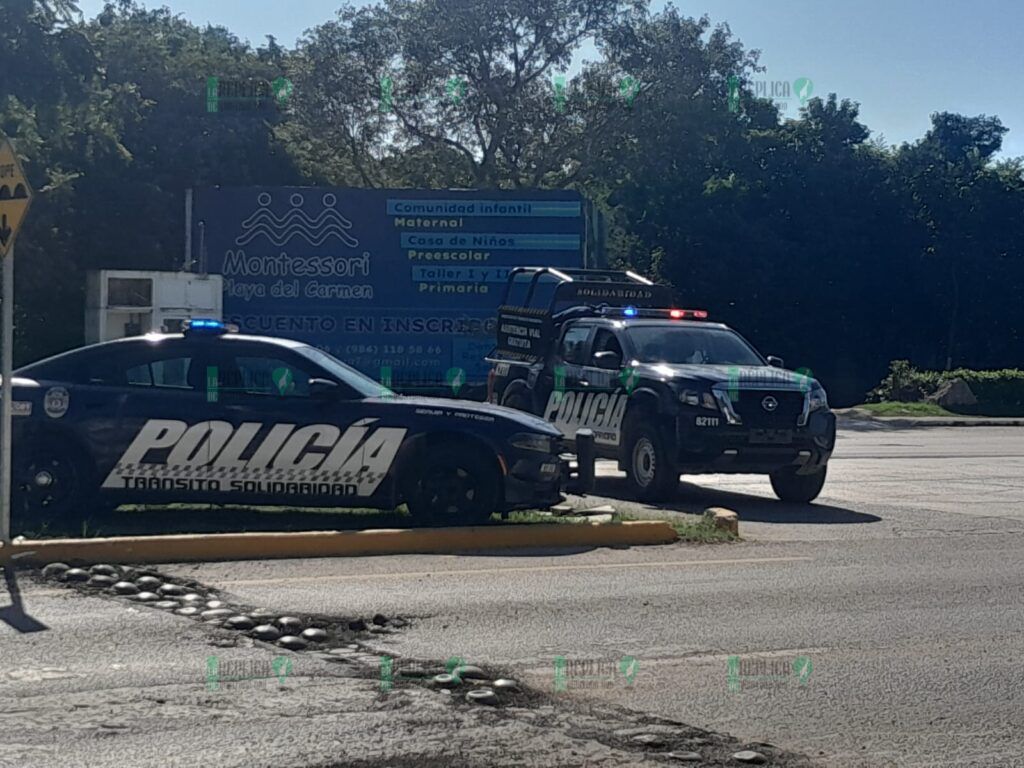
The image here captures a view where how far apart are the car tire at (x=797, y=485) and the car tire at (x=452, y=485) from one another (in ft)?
14.0

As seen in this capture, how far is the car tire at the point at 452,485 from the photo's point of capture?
1114cm

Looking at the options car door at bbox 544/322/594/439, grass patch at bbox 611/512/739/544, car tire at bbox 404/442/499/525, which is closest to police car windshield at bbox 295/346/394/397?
car tire at bbox 404/442/499/525

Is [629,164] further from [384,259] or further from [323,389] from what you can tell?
[323,389]

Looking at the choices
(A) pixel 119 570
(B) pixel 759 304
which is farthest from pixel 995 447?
(B) pixel 759 304

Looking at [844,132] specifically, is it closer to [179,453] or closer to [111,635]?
[179,453]

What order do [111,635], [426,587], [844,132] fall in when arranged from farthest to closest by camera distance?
1. [844,132]
2. [426,587]
3. [111,635]

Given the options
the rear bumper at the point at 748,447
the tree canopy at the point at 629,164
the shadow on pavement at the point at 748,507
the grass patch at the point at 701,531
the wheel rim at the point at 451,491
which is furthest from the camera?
the tree canopy at the point at 629,164

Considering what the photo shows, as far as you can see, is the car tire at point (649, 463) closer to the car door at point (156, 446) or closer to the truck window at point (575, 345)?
the truck window at point (575, 345)

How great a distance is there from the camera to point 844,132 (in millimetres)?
48344

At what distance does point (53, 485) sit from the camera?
10930mm

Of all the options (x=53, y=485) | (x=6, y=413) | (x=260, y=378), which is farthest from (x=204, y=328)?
(x=6, y=413)

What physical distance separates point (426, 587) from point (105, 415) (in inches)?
131

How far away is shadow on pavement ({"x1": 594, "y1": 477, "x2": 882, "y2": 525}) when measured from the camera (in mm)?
13375

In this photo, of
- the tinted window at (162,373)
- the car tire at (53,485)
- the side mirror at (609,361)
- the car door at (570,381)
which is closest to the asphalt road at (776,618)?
the car tire at (53,485)
